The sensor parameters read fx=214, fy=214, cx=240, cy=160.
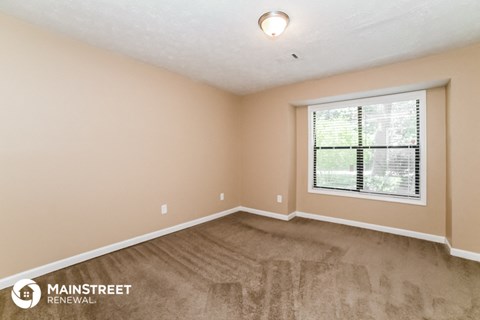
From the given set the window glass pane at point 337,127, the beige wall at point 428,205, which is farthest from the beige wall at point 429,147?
the window glass pane at point 337,127

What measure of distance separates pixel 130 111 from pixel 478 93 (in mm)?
4331

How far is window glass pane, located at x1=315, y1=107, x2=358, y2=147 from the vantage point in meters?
3.80

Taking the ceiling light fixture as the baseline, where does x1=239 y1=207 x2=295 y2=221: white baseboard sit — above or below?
below

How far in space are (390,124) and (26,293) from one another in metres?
4.95

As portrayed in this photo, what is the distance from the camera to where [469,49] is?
8.43 ft

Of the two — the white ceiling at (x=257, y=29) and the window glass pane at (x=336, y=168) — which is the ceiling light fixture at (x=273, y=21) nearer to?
the white ceiling at (x=257, y=29)

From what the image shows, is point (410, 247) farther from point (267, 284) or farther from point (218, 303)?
point (218, 303)

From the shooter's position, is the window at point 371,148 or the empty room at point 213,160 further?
the window at point 371,148

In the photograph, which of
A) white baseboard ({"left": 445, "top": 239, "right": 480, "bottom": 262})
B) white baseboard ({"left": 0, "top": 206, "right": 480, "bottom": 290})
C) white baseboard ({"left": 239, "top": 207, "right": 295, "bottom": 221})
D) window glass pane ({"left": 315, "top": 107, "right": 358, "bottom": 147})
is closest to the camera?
white baseboard ({"left": 0, "top": 206, "right": 480, "bottom": 290})

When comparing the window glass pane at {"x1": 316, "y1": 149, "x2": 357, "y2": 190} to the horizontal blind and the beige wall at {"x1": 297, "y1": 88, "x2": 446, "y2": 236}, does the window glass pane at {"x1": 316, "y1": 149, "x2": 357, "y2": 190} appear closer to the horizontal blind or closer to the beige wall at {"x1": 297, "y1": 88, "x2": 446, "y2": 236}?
the horizontal blind

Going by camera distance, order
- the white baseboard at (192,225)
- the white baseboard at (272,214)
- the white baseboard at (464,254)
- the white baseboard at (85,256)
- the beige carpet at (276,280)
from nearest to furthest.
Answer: the beige carpet at (276,280)
the white baseboard at (85,256)
the white baseboard at (192,225)
the white baseboard at (464,254)
the white baseboard at (272,214)

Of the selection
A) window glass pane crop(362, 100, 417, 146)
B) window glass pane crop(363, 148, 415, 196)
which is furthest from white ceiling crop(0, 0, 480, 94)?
window glass pane crop(363, 148, 415, 196)

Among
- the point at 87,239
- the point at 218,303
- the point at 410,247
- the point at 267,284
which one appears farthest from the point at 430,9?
the point at 87,239

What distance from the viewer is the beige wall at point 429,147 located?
2572 mm
